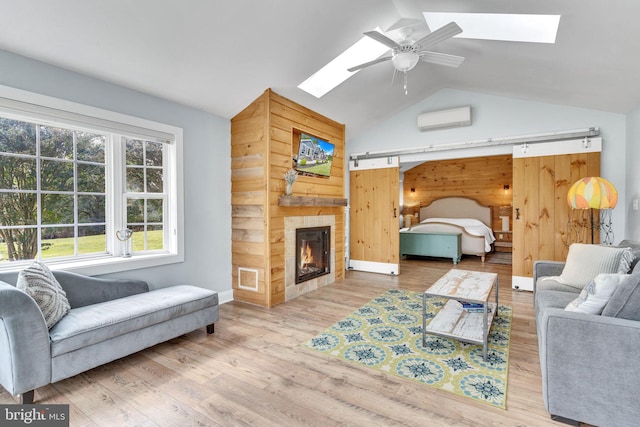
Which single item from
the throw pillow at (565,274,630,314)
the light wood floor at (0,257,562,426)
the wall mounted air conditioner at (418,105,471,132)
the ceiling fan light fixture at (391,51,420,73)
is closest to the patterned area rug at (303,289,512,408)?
the light wood floor at (0,257,562,426)

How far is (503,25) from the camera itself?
264 centimetres

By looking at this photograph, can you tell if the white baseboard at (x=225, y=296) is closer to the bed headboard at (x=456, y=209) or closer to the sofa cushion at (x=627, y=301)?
the sofa cushion at (x=627, y=301)

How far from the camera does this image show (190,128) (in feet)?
11.1

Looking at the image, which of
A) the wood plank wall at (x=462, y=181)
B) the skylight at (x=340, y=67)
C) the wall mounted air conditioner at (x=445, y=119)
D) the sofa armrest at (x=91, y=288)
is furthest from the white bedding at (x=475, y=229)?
the sofa armrest at (x=91, y=288)

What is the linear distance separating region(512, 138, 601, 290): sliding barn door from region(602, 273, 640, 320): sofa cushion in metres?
2.86

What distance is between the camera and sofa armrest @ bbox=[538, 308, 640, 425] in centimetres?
149

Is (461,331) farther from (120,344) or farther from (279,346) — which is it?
(120,344)

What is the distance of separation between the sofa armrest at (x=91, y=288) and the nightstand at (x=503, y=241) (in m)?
7.99

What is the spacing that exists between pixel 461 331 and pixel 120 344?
2563 millimetres

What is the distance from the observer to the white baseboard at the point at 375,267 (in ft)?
17.3

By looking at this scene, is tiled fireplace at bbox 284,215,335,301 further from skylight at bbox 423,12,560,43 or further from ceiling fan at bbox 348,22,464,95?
skylight at bbox 423,12,560,43

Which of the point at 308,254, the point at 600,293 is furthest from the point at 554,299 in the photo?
the point at 308,254

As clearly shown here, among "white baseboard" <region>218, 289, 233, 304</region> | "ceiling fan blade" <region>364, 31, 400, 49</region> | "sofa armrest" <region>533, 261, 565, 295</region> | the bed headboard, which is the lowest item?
"white baseboard" <region>218, 289, 233, 304</region>

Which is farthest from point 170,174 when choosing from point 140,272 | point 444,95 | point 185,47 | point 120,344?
point 444,95
